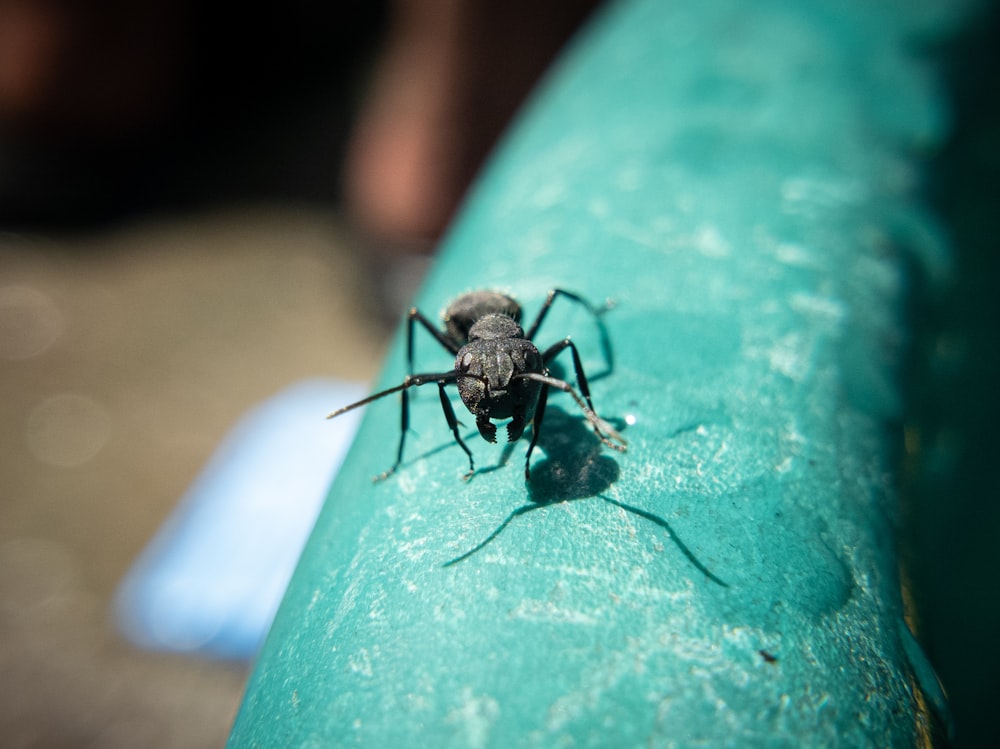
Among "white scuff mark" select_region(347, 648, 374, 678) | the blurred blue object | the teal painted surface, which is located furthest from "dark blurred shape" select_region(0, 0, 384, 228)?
"white scuff mark" select_region(347, 648, 374, 678)

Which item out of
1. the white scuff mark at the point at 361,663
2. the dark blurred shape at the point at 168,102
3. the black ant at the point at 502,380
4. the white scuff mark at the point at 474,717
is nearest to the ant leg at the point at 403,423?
the black ant at the point at 502,380

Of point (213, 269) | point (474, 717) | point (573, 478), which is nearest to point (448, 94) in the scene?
point (213, 269)

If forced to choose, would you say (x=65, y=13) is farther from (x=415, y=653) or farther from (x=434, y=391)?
(x=415, y=653)

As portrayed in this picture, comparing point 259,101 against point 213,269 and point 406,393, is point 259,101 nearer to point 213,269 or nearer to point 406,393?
point 213,269

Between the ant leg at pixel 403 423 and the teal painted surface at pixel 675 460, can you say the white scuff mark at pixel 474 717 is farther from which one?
the ant leg at pixel 403 423

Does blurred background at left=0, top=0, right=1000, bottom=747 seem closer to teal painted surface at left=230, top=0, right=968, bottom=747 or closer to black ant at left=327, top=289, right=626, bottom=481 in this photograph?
teal painted surface at left=230, top=0, right=968, bottom=747

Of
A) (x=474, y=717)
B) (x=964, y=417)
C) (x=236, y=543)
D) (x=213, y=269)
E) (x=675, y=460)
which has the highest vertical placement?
(x=474, y=717)

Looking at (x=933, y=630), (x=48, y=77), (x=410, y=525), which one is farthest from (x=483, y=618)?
(x=48, y=77)
